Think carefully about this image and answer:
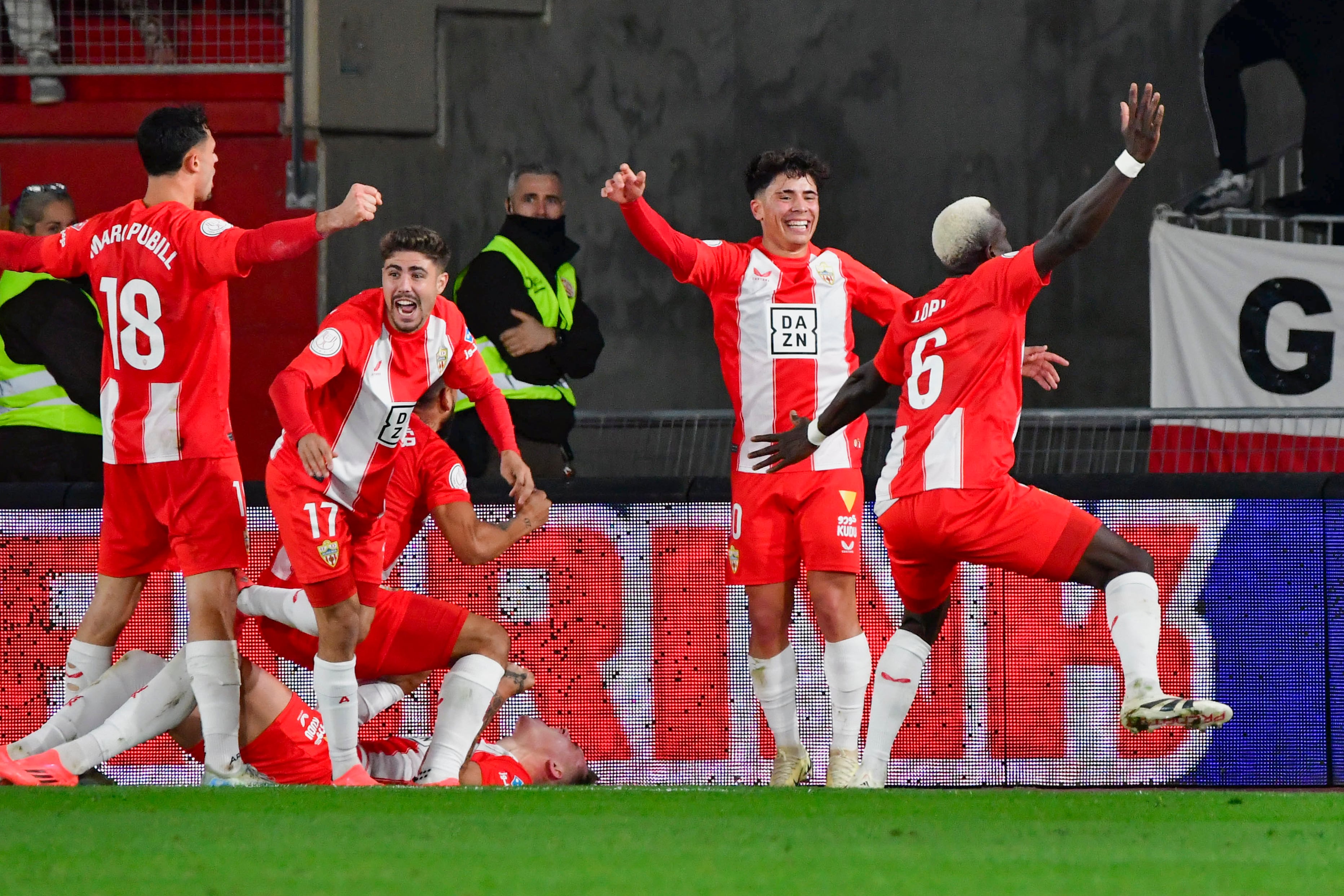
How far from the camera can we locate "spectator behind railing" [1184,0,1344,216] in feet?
31.9

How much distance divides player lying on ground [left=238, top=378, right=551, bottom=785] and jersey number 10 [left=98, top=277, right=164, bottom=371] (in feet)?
2.67

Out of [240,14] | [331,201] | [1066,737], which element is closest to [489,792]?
[1066,737]

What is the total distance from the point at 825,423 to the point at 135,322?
2314 millimetres

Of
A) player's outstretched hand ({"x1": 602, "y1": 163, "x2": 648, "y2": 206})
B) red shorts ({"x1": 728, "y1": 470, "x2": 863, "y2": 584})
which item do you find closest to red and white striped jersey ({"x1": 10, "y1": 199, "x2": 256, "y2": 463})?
player's outstretched hand ({"x1": 602, "y1": 163, "x2": 648, "y2": 206})

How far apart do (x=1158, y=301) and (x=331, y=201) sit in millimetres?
5131

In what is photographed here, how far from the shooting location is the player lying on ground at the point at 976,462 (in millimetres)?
4828

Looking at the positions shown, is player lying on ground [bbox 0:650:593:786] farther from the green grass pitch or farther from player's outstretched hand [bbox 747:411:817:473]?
player's outstretched hand [bbox 747:411:817:473]

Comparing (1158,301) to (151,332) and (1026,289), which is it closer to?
(1026,289)

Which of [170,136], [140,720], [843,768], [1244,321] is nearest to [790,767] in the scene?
[843,768]

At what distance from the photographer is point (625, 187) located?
19.3 feet

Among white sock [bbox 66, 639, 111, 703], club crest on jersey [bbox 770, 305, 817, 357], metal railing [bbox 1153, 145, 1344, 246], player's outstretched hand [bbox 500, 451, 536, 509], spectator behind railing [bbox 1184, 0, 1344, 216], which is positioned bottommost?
white sock [bbox 66, 639, 111, 703]

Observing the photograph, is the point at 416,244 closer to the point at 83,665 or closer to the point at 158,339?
the point at 158,339

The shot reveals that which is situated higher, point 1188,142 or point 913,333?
point 1188,142

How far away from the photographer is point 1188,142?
435 inches
